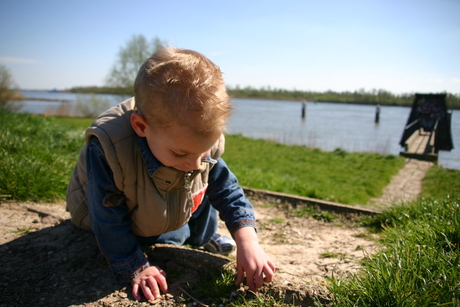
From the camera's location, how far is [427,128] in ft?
47.6

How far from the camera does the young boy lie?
1476 mm

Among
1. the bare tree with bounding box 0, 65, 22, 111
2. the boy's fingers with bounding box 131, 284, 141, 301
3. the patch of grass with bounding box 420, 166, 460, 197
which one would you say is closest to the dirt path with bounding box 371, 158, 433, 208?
the patch of grass with bounding box 420, 166, 460, 197

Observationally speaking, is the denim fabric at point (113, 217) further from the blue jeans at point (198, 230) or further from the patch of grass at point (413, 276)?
the patch of grass at point (413, 276)

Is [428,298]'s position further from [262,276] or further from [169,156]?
[169,156]

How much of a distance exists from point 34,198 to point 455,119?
27644mm

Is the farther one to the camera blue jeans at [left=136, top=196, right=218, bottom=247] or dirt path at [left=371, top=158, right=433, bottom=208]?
dirt path at [left=371, top=158, right=433, bottom=208]

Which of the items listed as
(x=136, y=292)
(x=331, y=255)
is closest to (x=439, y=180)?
(x=331, y=255)

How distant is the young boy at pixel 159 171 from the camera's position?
4.84 feet

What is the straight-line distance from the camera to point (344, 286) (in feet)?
5.22

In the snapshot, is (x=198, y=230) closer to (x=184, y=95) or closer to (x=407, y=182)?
(x=184, y=95)

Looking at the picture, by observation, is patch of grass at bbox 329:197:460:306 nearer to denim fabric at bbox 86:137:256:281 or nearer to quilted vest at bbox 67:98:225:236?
denim fabric at bbox 86:137:256:281

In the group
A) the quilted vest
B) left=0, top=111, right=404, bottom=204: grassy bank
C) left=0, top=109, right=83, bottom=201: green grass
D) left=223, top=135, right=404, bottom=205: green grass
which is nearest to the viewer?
the quilted vest

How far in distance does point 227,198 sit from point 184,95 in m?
0.86

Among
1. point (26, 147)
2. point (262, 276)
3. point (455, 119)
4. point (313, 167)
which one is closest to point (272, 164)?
point (313, 167)
